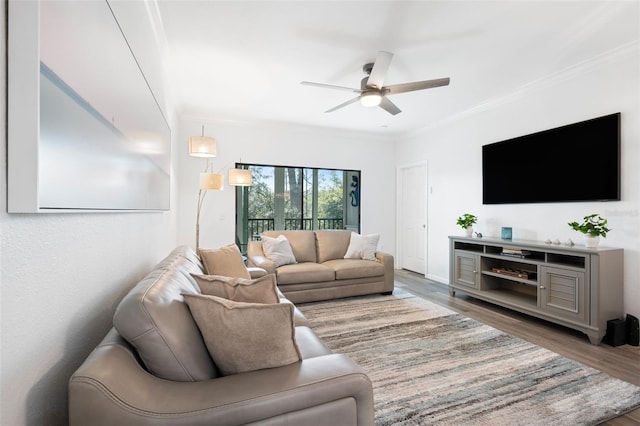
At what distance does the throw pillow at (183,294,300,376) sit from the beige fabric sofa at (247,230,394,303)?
2513mm

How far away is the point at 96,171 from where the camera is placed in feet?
3.59

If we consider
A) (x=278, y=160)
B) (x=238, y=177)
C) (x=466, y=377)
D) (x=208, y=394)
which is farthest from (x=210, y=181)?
(x=466, y=377)

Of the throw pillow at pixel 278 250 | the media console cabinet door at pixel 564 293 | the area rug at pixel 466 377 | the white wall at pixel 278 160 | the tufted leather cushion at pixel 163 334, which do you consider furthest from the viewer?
the white wall at pixel 278 160

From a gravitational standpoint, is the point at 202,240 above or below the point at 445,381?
above

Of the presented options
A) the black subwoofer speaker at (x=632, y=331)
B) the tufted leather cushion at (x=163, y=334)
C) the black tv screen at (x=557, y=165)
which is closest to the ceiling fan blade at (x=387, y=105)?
the black tv screen at (x=557, y=165)

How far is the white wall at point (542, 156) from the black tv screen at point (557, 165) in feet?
0.21

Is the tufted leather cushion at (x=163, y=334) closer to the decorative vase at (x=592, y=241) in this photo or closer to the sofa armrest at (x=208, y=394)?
the sofa armrest at (x=208, y=394)

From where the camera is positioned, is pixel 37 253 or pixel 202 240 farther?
pixel 202 240

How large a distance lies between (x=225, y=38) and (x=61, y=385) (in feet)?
8.73

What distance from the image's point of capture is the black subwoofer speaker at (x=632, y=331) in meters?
2.61

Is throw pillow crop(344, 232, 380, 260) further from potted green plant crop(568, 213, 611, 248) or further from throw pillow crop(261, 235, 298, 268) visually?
potted green plant crop(568, 213, 611, 248)

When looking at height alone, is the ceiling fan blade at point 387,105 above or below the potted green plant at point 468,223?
above

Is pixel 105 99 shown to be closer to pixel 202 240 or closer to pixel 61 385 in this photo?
pixel 61 385

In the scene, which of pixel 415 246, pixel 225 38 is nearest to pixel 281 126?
pixel 225 38
